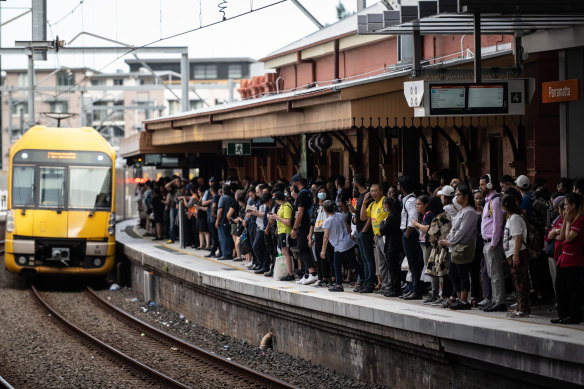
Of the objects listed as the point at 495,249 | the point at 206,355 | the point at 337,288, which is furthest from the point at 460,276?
the point at 206,355

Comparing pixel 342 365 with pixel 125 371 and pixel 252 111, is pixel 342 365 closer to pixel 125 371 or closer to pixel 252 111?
pixel 125 371

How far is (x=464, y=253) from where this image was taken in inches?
454

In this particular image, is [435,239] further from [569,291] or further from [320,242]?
[320,242]

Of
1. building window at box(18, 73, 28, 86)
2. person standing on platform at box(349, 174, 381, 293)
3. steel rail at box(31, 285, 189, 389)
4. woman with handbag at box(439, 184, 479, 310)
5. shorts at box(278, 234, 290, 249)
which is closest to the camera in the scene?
woman with handbag at box(439, 184, 479, 310)

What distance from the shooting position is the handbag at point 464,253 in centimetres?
1153

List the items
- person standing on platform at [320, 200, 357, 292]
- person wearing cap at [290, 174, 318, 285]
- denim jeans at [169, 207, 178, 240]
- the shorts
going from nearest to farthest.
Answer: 1. person standing on platform at [320, 200, 357, 292]
2. person wearing cap at [290, 174, 318, 285]
3. the shorts
4. denim jeans at [169, 207, 178, 240]

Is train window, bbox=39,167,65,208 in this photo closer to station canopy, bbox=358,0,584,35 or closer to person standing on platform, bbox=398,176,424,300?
person standing on platform, bbox=398,176,424,300

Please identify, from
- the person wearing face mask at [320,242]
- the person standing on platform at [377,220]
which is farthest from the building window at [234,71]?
the person standing on platform at [377,220]

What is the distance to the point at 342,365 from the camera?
12375 mm

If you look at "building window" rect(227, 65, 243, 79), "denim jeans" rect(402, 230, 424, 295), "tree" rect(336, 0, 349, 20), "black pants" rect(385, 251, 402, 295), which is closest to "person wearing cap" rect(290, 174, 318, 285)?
"black pants" rect(385, 251, 402, 295)

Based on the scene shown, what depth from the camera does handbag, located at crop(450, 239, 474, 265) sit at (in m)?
11.5

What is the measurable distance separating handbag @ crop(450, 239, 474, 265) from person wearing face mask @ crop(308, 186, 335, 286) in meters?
3.29

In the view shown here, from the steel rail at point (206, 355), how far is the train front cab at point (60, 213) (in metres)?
1.75

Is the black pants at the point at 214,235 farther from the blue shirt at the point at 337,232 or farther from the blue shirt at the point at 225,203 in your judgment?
the blue shirt at the point at 337,232
